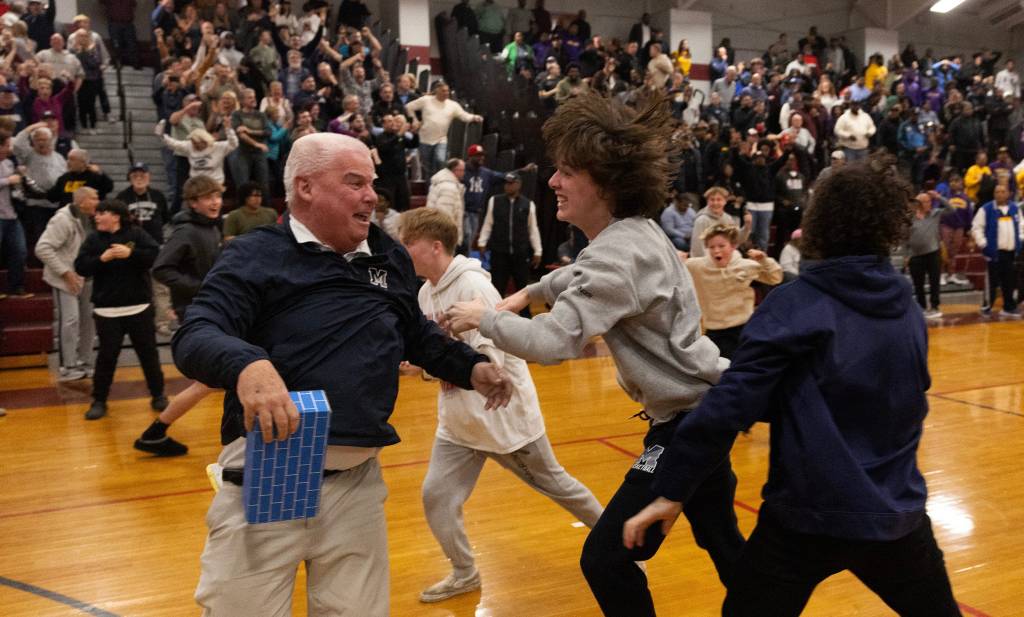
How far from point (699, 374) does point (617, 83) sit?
42.8 feet

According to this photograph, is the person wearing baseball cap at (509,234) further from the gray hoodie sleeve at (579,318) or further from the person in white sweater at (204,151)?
the gray hoodie sleeve at (579,318)

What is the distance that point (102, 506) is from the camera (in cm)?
475

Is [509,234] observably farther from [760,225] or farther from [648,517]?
[648,517]

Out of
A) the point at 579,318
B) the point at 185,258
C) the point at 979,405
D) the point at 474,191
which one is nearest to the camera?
the point at 579,318

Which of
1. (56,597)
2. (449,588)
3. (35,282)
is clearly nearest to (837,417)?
(449,588)

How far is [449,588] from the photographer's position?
3.61 m

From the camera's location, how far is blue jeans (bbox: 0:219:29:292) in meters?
8.84

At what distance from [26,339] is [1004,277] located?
11.4 meters

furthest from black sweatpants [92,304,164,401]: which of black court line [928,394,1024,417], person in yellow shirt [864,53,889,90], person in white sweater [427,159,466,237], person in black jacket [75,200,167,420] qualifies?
person in yellow shirt [864,53,889,90]

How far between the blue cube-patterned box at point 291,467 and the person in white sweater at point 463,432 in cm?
148

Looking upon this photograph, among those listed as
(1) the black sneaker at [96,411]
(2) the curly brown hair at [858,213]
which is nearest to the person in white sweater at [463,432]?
(2) the curly brown hair at [858,213]

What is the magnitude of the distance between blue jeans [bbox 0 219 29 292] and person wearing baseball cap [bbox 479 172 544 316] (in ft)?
15.4

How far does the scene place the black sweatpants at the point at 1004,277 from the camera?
11523 mm

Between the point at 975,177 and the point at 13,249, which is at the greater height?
the point at 975,177
